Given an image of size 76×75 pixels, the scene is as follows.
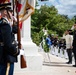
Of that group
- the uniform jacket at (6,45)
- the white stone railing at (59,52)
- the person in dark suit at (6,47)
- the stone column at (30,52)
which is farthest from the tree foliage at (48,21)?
the uniform jacket at (6,45)

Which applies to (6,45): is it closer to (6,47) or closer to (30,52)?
(6,47)

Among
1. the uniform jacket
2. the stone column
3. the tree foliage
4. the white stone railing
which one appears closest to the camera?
the uniform jacket

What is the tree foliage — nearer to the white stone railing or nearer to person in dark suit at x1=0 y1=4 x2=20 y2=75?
the white stone railing

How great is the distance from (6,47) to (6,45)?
4 cm

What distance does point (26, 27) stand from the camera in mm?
11672

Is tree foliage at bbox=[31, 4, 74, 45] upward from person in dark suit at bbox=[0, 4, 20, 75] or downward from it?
upward

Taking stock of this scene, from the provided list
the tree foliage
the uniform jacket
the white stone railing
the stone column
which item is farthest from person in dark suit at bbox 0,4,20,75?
the tree foliage

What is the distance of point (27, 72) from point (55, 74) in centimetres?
85

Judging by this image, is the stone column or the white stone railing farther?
the white stone railing

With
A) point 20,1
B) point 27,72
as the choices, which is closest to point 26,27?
point 27,72

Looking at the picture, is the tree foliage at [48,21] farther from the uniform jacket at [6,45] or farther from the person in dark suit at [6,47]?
the uniform jacket at [6,45]

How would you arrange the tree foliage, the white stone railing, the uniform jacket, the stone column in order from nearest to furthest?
the uniform jacket
the stone column
the white stone railing
the tree foliage

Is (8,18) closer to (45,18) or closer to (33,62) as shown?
(33,62)

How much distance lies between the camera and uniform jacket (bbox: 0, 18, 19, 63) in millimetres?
5504
